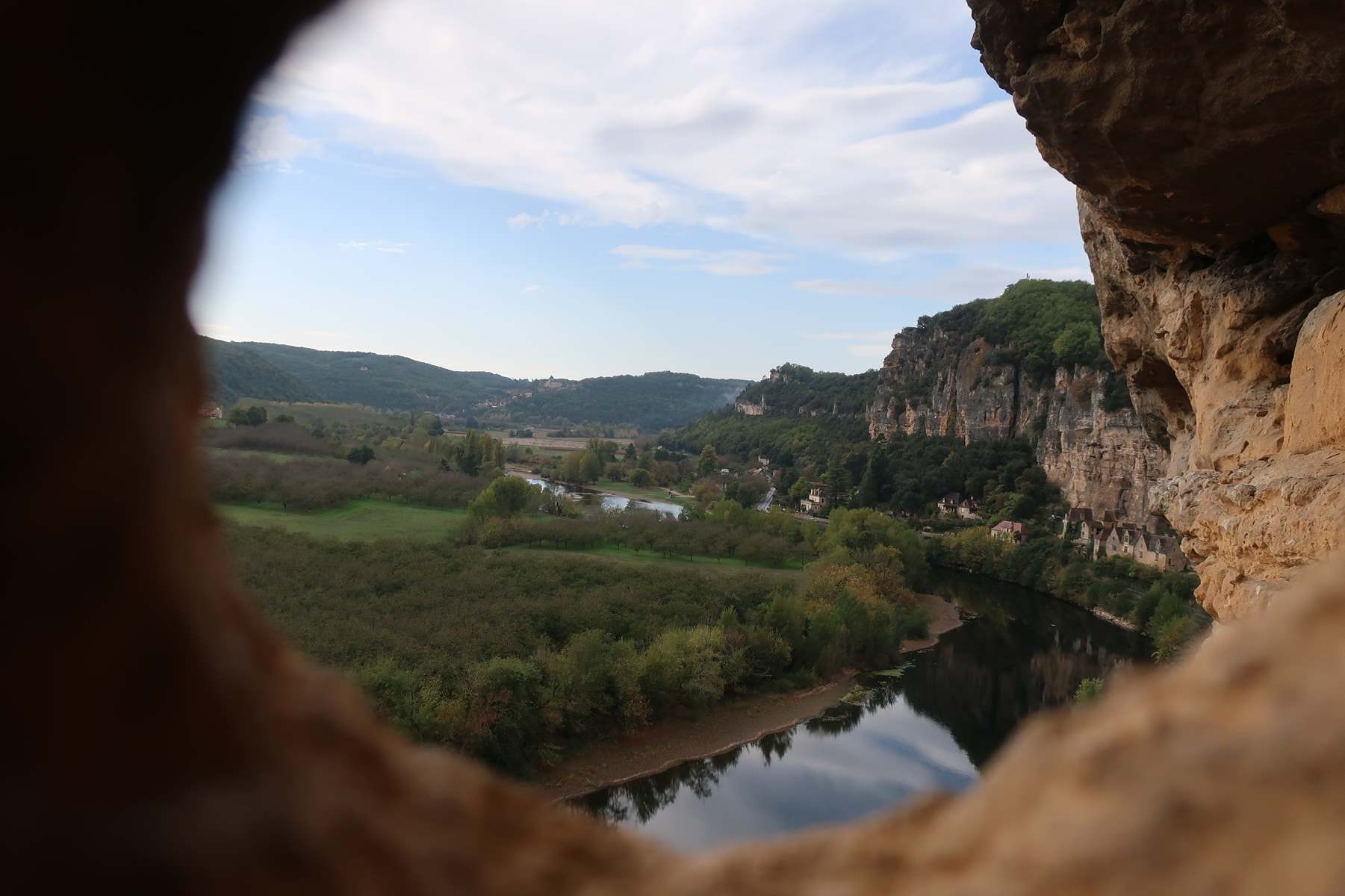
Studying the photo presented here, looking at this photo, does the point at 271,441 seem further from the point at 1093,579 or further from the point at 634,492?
the point at 1093,579

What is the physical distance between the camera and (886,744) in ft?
72.9

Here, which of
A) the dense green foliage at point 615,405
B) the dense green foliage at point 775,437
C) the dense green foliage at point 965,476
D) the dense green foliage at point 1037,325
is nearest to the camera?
the dense green foliage at point 965,476

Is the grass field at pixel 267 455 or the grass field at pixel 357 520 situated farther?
the grass field at pixel 267 455

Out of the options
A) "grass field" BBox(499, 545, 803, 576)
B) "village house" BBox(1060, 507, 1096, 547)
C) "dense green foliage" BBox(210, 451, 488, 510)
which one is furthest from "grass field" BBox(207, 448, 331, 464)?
"village house" BBox(1060, 507, 1096, 547)

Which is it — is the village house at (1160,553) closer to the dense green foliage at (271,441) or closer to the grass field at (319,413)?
the dense green foliage at (271,441)

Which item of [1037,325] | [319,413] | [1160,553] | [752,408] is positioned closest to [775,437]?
[752,408]

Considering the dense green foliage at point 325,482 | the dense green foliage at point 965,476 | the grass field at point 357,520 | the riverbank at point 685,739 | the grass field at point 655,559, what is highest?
the dense green foliage at point 965,476

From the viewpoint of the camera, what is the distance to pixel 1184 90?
5.82 metres

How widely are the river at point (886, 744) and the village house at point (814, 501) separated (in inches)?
1115

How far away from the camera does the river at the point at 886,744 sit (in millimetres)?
18328

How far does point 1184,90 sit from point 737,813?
1658cm

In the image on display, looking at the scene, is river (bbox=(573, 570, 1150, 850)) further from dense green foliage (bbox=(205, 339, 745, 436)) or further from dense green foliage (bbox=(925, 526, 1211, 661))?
dense green foliage (bbox=(205, 339, 745, 436))

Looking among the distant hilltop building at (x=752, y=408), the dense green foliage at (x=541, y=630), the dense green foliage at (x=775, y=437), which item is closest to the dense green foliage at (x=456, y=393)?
the dense green foliage at (x=775, y=437)

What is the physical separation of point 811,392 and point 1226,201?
96.8 meters
